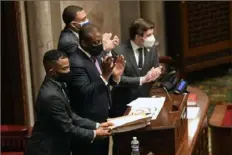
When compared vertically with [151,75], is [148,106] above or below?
below

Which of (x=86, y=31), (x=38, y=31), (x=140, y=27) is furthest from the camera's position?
(x=38, y=31)

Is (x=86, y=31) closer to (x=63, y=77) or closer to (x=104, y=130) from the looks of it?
(x=63, y=77)

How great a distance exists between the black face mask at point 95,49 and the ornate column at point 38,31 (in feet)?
6.01

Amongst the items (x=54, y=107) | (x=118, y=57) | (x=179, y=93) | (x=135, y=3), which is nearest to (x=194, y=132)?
(x=179, y=93)

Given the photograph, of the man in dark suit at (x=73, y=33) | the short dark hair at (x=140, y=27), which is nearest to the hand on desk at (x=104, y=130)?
the man in dark suit at (x=73, y=33)

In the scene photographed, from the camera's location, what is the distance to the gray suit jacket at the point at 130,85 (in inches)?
182

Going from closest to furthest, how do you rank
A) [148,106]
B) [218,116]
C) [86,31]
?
[86,31] → [148,106] → [218,116]

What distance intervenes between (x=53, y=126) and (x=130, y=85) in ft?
3.19

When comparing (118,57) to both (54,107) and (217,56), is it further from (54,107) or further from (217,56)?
(217,56)

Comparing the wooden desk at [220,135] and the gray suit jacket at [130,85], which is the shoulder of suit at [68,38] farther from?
the wooden desk at [220,135]

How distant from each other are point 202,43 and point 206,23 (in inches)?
10.5

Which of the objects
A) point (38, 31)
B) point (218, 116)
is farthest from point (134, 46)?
point (38, 31)

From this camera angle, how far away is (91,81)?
4.08 m

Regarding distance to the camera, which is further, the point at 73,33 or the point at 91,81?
the point at 73,33
